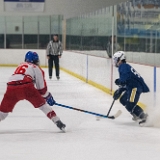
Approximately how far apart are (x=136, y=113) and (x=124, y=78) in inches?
16.9

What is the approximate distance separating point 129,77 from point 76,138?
1277mm

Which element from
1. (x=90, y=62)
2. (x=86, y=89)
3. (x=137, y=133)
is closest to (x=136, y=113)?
(x=137, y=133)

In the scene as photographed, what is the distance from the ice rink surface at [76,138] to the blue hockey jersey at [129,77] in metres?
0.45

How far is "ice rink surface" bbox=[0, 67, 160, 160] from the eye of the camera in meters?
4.98

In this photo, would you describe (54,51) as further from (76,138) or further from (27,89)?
(76,138)

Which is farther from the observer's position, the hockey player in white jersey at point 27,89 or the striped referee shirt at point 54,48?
the striped referee shirt at point 54,48

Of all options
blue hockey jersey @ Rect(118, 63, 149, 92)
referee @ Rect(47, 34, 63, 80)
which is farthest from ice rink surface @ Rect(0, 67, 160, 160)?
referee @ Rect(47, 34, 63, 80)

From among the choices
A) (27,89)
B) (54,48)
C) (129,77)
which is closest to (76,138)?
(27,89)

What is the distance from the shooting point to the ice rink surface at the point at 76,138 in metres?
4.98

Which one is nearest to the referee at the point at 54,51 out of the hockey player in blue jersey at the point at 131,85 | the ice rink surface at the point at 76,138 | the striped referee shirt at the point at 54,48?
the striped referee shirt at the point at 54,48

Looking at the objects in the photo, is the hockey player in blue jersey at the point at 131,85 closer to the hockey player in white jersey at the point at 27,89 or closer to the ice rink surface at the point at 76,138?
the ice rink surface at the point at 76,138

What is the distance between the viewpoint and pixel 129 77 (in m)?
6.88

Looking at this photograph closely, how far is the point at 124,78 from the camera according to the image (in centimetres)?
685

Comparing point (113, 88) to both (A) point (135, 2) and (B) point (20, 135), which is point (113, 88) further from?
(B) point (20, 135)
